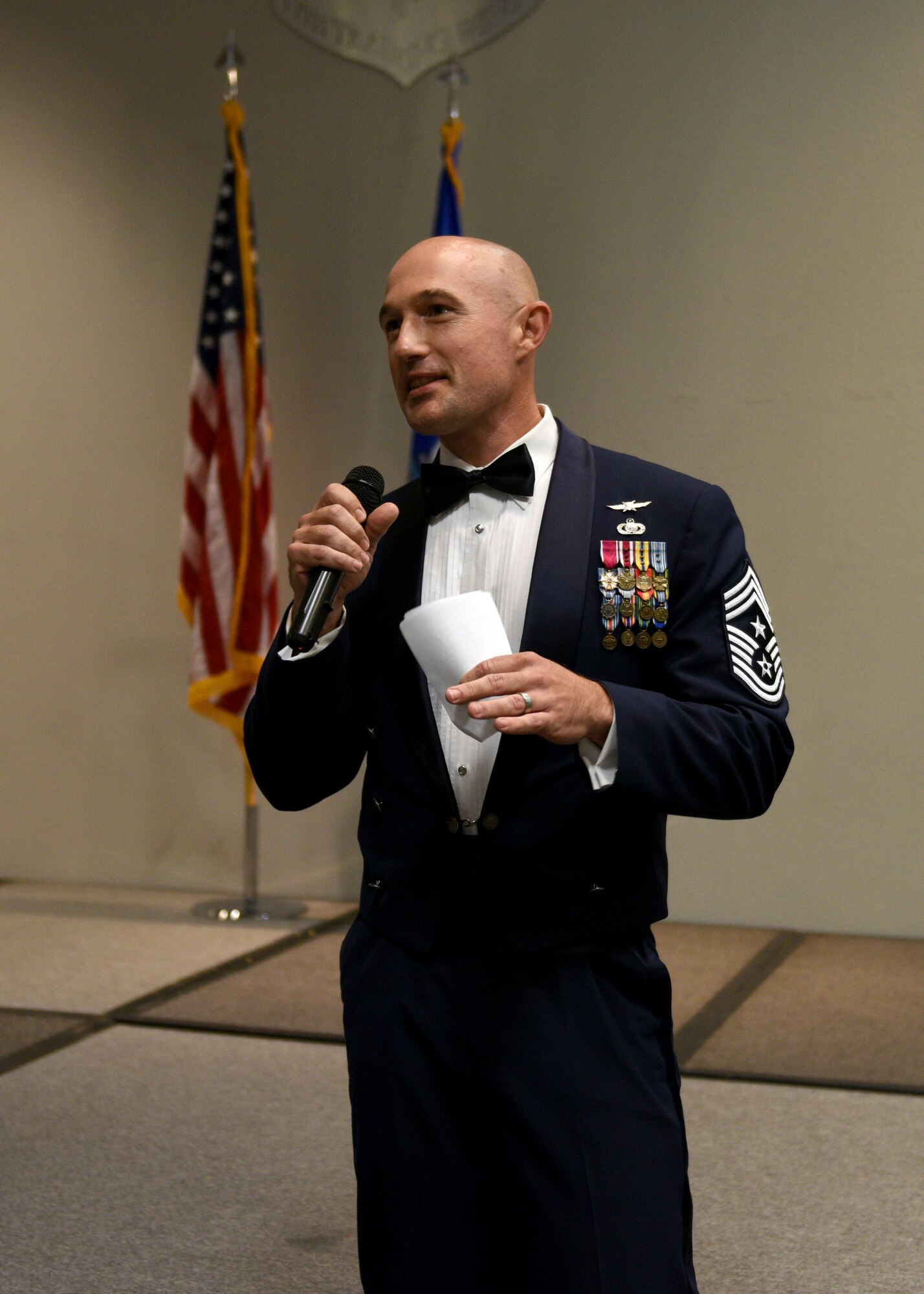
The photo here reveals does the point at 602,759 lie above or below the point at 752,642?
below

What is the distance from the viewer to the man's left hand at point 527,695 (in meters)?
1.30

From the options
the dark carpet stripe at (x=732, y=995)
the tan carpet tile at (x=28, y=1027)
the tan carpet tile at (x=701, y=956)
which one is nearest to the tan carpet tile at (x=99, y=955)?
the tan carpet tile at (x=28, y=1027)

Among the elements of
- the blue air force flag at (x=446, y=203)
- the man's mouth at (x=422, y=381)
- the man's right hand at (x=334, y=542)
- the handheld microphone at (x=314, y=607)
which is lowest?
the handheld microphone at (x=314, y=607)

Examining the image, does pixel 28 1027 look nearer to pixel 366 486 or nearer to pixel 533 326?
pixel 366 486

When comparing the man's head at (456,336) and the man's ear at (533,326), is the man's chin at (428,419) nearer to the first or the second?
the man's head at (456,336)

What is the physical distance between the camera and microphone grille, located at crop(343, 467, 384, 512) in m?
1.61

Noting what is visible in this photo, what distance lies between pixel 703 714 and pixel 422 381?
1.55 feet

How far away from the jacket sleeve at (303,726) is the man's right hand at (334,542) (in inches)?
3.1

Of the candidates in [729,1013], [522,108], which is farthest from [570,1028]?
[522,108]

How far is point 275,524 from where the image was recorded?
5.02 metres

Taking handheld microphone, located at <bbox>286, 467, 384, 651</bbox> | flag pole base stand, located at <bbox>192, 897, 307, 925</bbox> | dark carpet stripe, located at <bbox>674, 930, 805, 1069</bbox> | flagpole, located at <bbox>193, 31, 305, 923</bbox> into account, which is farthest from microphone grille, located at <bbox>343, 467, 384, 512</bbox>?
flag pole base stand, located at <bbox>192, 897, 307, 925</bbox>

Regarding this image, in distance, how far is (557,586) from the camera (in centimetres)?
153

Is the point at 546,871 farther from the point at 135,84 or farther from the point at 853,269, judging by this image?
the point at 135,84

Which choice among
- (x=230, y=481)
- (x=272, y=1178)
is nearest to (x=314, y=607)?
(x=272, y=1178)
